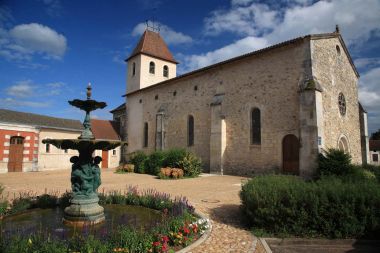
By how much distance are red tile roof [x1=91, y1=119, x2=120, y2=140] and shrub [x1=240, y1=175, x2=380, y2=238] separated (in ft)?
70.1

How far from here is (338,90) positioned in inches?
594

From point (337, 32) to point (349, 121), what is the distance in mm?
5641

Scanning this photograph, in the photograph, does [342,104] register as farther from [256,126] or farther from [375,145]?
[375,145]

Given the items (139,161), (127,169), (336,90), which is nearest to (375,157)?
(336,90)

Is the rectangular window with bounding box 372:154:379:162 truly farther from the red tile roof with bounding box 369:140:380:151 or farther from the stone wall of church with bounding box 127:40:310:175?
the stone wall of church with bounding box 127:40:310:175

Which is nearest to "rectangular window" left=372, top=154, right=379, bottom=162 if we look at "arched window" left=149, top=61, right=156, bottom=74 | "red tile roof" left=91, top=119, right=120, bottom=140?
"arched window" left=149, top=61, right=156, bottom=74

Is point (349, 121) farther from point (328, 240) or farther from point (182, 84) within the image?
point (328, 240)

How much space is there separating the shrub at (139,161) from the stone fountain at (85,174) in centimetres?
1247

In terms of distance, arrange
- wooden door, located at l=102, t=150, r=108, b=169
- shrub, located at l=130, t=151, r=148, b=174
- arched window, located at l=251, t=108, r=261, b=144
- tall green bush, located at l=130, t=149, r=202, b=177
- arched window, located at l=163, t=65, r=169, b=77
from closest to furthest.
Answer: arched window, located at l=251, t=108, r=261, b=144
tall green bush, located at l=130, t=149, r=202, b=177
shrub, located at l=130, t=151, r=148, b=174
wooden door, located at l=102, t=150, r=108, b=169
arched window, located at l=163, t=65, r=169, b=77

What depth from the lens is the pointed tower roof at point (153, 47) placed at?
26891mm

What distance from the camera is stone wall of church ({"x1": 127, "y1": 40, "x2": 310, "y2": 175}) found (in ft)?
43.4

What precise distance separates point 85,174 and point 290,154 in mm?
10598

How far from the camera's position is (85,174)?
559cm

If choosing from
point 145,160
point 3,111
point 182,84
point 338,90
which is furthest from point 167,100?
point 3,111
